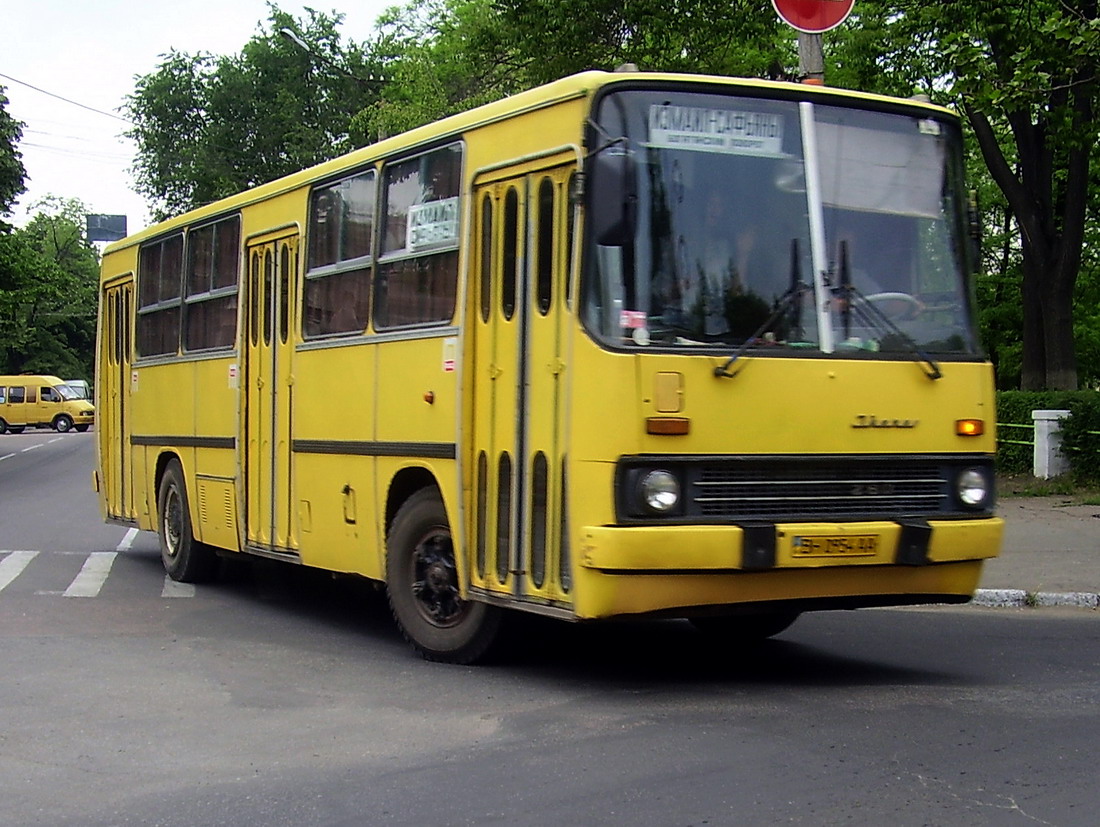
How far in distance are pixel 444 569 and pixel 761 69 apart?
23285 millimetres

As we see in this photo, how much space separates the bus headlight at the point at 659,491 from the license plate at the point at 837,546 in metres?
0.63

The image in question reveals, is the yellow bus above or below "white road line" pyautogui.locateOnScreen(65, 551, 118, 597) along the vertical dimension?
above

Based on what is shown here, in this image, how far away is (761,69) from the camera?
30.8 m

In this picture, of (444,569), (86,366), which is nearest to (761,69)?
(444,569)

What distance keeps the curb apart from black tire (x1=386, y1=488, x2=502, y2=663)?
15.8 ft

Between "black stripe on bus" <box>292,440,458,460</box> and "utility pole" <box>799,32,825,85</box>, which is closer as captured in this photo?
"black stripe on bus" <box>292,440,458,460</box>

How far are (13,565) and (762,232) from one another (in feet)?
31.3

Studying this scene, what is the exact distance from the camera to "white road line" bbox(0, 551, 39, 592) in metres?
13.9

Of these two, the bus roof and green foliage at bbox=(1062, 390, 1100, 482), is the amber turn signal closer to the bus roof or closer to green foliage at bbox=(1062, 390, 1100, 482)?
the bus roof

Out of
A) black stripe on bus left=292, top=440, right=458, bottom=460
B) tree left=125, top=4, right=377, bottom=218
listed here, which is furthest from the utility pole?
tree left=125, top=4, right=377, bottom=218

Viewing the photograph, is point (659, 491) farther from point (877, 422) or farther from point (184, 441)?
point (184, 441)

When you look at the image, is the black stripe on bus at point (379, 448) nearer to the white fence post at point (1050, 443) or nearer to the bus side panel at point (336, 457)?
the bus side panel at point (336, 457)

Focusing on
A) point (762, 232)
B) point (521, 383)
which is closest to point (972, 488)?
point (762, 232)

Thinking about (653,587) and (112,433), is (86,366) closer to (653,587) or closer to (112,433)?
(112,433)
